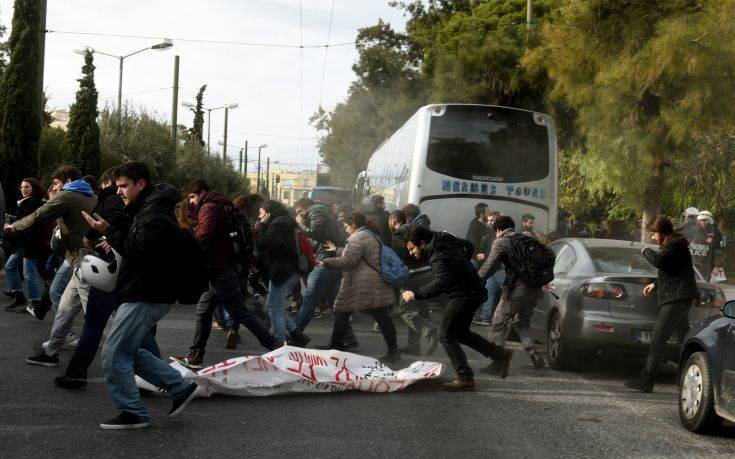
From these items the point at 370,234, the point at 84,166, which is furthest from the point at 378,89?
the point at 370,234

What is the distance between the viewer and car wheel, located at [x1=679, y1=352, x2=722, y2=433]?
21.6ft

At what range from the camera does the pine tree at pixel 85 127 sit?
109ft

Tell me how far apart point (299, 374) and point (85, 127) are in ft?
92.0

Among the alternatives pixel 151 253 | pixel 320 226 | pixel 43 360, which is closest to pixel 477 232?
pixel 320 226

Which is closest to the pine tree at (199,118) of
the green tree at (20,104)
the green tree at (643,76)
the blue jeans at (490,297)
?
the green tree at (20,104)

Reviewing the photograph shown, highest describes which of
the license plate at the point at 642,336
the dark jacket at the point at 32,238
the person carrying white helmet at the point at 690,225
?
the person carrying white helmet at the point at 690,225

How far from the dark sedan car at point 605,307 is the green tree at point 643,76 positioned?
20.6 ft

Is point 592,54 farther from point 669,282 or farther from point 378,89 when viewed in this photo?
point 378,89

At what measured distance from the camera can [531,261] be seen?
369 inches

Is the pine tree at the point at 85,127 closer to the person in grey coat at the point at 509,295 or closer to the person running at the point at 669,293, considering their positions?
the person in grey coat at the point at 509,295

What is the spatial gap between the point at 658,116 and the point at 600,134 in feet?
4.49

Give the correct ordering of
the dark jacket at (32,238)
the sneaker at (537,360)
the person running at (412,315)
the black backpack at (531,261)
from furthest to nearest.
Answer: the dark jacket at (32,238) < the person running at (412,315) < the sneaker at (537,360) < the black backpack at (531,261)

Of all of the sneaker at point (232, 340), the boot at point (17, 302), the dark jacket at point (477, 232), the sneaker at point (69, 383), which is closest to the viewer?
the sneaker at point (69, 383)

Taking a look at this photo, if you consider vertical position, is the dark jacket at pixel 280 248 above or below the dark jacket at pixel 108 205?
below
